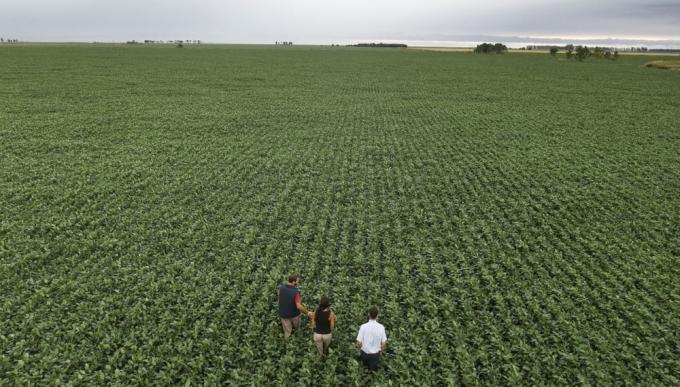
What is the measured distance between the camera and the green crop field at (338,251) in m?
9.93

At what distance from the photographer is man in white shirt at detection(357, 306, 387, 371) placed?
8875 mm

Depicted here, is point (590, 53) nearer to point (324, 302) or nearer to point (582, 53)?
point (582, 53)

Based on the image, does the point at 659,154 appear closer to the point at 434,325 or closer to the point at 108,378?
the point at 434,325

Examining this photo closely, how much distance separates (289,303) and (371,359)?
7.54ft

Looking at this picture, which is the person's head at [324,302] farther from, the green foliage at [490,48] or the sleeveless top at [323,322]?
the green foliage at [490,48]

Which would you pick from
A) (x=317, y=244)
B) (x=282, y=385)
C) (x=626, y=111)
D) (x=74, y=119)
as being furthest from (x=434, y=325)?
(x=626, y=111)

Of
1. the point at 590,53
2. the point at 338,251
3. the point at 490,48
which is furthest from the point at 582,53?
the point at 338,251

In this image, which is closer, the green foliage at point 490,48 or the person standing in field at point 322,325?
the person standing in field at point 322,325

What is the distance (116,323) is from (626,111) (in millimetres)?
52544

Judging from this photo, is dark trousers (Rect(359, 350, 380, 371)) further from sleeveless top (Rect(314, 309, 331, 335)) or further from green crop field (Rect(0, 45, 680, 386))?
sleeveless top (Rect(314, 309, 331, 335))

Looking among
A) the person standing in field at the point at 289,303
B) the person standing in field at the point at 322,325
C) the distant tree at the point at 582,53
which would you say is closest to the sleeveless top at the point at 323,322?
the person standing in field at the point at 322,325

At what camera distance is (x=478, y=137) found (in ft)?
107

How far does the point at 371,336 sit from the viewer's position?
896 cm

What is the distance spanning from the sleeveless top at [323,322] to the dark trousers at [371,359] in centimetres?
99
